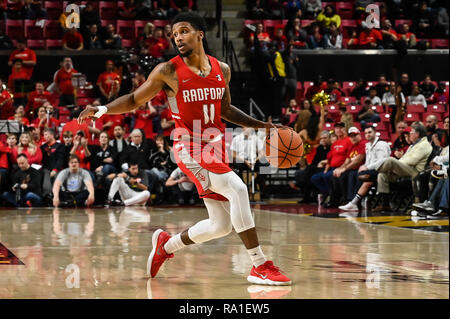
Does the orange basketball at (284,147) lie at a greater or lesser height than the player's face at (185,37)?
lesser

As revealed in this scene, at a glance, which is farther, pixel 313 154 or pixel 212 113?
pixel 313 154

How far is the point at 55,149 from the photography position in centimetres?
1445

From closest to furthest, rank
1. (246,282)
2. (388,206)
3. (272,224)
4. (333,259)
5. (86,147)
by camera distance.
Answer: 1. (246,282)
2. (333,259)
3. (272,224)
4. (388,206)
5. (86,147)

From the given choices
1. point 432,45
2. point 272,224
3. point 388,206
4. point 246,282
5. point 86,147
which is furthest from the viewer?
point 432,45

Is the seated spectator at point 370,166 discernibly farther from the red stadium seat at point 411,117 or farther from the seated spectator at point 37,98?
the seated spectator at point 37,98

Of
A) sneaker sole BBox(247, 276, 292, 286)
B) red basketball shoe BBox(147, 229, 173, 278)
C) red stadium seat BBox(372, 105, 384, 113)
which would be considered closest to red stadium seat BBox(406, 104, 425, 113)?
red stadium seat BBox(372, 105, 384, 113)

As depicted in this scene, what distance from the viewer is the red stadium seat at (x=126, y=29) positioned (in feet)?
64.1

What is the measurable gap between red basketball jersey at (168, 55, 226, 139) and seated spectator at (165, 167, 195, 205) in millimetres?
8923

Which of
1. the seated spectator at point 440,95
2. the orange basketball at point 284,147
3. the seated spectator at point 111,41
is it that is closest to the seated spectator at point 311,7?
the seated spectator at point 440,95

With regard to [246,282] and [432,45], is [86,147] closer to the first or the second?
[246,282]

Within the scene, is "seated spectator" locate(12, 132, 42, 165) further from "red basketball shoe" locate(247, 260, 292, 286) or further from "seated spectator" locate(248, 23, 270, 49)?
"red basketball shoe" locate(247, 260, 292, 286)

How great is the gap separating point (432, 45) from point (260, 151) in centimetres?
871

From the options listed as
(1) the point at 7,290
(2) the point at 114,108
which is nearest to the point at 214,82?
(2) the point at 114,108

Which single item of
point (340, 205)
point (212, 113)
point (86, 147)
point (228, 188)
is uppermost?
point (212, 113)
